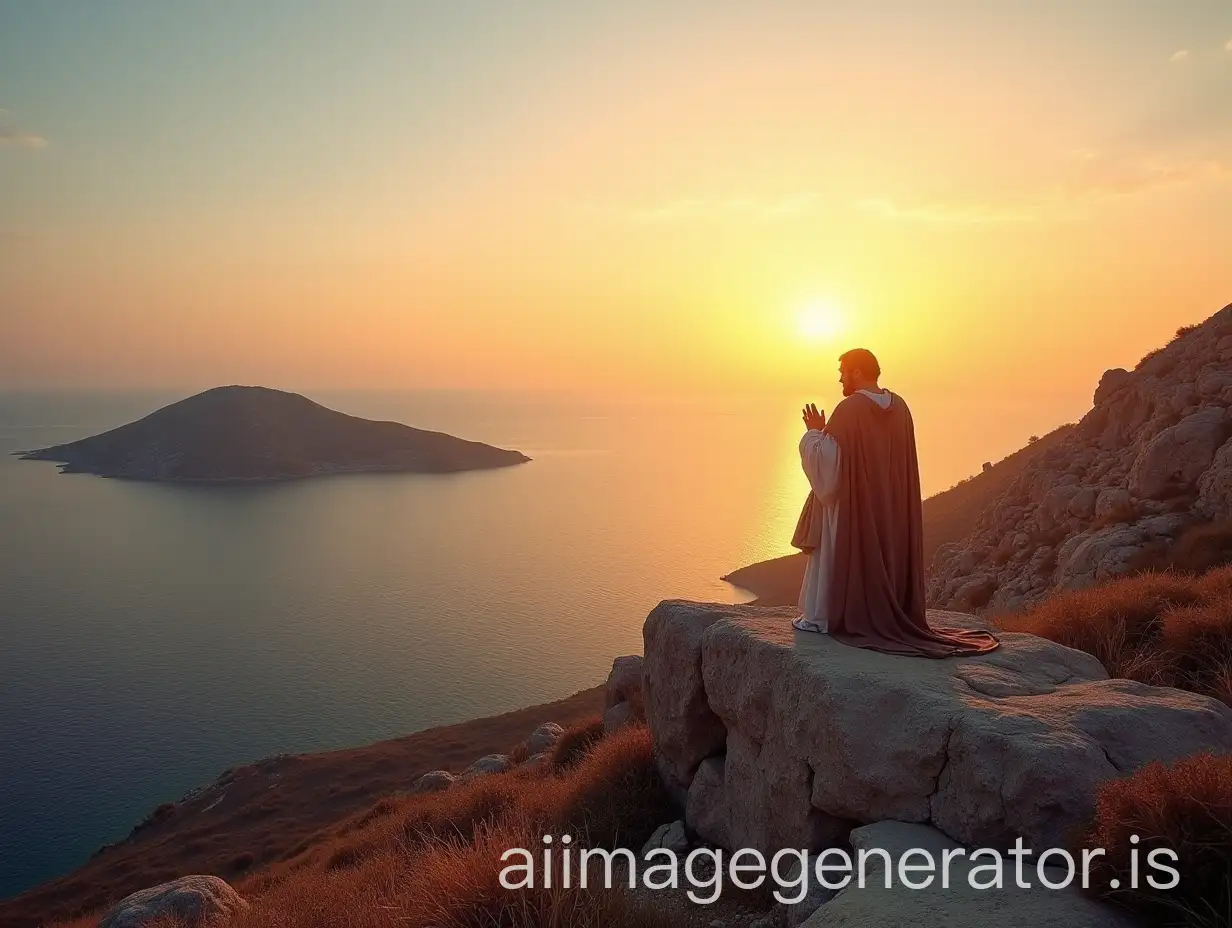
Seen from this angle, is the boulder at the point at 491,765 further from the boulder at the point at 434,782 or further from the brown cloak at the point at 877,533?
the brown cloak at the point at 877,533

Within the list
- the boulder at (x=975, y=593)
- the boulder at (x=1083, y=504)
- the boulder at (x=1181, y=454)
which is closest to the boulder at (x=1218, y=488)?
the boulder at (x=1181, y=454)

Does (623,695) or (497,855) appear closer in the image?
(497,855)

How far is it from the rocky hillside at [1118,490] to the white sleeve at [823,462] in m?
9.68

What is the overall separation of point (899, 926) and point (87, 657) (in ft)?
263

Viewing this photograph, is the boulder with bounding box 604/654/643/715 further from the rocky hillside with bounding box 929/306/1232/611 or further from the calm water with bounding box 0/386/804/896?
the calm water with bounding box 0/386/804/896

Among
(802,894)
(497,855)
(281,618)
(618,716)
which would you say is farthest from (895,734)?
(281,618)

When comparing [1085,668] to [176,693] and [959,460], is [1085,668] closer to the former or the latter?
[176,693]

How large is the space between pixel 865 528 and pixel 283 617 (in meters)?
81.3

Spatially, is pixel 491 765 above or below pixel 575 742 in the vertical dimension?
below

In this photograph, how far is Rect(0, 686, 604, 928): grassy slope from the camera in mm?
33531

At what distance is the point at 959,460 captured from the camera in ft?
572

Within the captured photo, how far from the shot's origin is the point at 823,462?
824 cm

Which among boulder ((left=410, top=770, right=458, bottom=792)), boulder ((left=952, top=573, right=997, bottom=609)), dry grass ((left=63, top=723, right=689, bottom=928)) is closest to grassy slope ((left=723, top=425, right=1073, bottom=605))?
boulder ((left=952, top=573, right=997, bottom=609))

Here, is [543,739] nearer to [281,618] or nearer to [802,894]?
[802,894]
